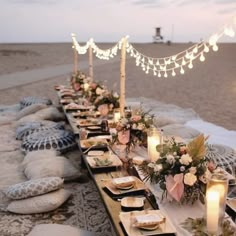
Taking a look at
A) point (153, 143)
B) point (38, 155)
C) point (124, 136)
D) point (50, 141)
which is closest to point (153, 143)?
point (153, 143)

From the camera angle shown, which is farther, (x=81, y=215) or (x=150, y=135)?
(x=81, y=215)

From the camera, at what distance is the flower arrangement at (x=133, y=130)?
3975mm

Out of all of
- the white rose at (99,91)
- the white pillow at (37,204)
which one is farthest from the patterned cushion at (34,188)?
the white rose at (99,91)

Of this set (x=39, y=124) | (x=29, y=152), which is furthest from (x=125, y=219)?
(x=39, y=124)

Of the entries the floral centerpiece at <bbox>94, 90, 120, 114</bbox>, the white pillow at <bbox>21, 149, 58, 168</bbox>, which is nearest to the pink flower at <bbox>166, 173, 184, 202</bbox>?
the white pillow at <bbox>21, 149, 58, 168</bbox>

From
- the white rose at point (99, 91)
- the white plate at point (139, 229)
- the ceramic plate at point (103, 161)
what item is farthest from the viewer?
the white rose at point (99, 91)

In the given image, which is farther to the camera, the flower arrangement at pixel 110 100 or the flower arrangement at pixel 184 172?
the flower arrangement at pixel 110 100

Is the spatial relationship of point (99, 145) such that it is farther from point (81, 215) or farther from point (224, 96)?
point (224, 96)

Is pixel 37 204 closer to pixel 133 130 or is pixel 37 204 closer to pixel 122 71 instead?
pixel 133 130

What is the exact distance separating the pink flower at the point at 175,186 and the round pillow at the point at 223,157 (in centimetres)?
180

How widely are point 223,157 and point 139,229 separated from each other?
98.3 inches

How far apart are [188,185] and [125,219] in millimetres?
465

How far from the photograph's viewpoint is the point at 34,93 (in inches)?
559

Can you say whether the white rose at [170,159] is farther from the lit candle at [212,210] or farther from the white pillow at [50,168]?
the white pillow at [50,168]
